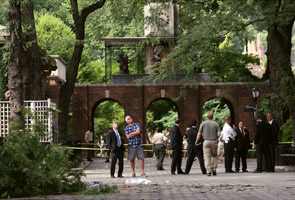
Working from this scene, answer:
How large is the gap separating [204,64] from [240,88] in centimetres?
1679

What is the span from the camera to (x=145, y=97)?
147 ft

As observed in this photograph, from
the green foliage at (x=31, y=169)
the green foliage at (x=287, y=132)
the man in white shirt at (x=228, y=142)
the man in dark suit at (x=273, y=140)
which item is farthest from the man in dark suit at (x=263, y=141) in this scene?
the green foliage at (x=31, y=169)

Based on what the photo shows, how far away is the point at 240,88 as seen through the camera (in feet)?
146

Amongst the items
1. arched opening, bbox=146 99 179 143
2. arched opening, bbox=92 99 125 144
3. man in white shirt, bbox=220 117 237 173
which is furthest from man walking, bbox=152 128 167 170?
arched opening, bbox=92 99 125 144

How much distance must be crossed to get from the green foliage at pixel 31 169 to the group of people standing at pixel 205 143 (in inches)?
252

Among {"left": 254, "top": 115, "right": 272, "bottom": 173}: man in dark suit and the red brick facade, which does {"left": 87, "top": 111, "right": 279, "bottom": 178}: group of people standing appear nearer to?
{"left": 254, "top": 115, "right": 272, "bottom": 173}: man in dark suit

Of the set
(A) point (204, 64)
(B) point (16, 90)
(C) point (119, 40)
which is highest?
(C) point (119, 40)

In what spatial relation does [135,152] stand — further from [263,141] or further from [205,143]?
[263,141]

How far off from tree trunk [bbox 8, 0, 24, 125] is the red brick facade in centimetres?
2872

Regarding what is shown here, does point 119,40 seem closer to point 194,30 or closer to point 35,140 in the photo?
point 194,30

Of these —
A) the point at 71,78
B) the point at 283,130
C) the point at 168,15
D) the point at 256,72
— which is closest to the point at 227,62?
the point at 283,130

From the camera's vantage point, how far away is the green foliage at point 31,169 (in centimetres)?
1155

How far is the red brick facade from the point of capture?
44500 millimetres

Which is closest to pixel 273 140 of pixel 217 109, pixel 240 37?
pixel 240 37
